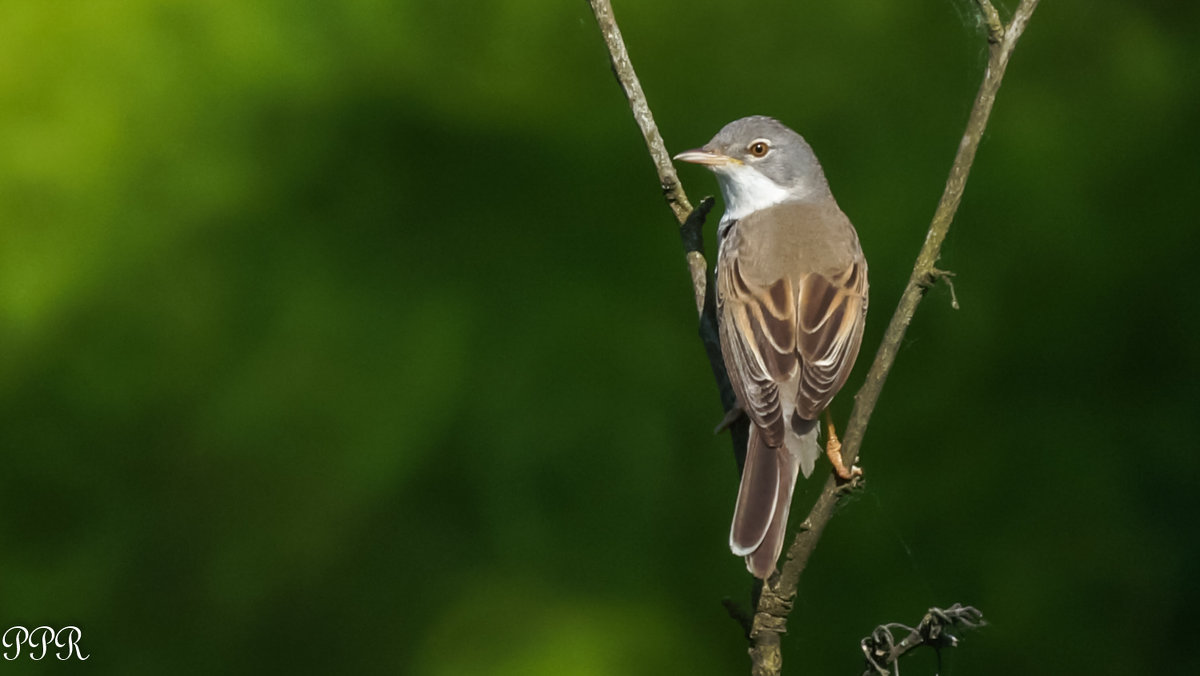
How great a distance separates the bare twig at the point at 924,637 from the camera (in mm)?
2182

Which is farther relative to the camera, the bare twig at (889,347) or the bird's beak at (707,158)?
the bird's beak at (707,158)

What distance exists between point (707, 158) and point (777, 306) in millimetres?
541

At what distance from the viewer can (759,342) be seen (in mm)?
3133

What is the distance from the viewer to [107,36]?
4.02 meters

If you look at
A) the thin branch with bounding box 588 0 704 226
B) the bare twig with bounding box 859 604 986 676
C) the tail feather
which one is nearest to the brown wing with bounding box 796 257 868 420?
the tail feather

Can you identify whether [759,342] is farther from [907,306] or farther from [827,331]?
[907,306]

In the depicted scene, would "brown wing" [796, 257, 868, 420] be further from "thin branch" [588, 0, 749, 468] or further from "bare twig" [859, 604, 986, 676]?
"bare twig" [859, 604, 986, 676]

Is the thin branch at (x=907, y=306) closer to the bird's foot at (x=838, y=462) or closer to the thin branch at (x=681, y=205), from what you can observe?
the bird's foot at (x=838, y=462)

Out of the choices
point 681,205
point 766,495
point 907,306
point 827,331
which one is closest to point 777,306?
point 827,331

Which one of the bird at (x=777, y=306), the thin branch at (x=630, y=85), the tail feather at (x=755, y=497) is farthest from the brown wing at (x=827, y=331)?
the thin branch at (x=630, y=85)

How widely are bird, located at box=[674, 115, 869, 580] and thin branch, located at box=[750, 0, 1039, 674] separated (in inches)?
3.5

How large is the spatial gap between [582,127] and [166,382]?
149 centimetres

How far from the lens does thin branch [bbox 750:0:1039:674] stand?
237cm

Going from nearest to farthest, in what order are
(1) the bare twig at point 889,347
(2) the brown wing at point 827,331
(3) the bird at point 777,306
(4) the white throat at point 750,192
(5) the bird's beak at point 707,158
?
(1) the bare twig at point 889,347 → (3) the bird at point 777,306 → (2) the brown wing at point 827,331 → (5) the bird's beak at point 707,158 → (4) the white throat at point 750,192
